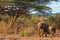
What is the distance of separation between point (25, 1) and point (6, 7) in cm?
212

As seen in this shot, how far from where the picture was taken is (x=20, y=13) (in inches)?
1009

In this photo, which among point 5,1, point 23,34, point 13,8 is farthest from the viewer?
point 13,8

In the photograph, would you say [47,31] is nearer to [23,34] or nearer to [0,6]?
[23,34]

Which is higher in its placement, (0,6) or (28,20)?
(0,6)

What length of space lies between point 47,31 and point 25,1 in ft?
19.2

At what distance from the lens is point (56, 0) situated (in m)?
26.1

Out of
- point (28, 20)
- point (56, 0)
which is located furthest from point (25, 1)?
point (28, 20)

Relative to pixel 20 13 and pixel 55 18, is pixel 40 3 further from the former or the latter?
pixel 55 18

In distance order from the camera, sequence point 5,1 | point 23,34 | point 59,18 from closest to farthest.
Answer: point 23,34 < point 5,1 < point 59,18

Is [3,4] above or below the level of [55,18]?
above

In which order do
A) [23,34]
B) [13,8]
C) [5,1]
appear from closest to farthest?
[23,34] → [5,1] → [13,8]

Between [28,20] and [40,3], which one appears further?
[28,20]

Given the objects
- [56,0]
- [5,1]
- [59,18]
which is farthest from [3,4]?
[59,18]

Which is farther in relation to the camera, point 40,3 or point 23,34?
point 40,3
